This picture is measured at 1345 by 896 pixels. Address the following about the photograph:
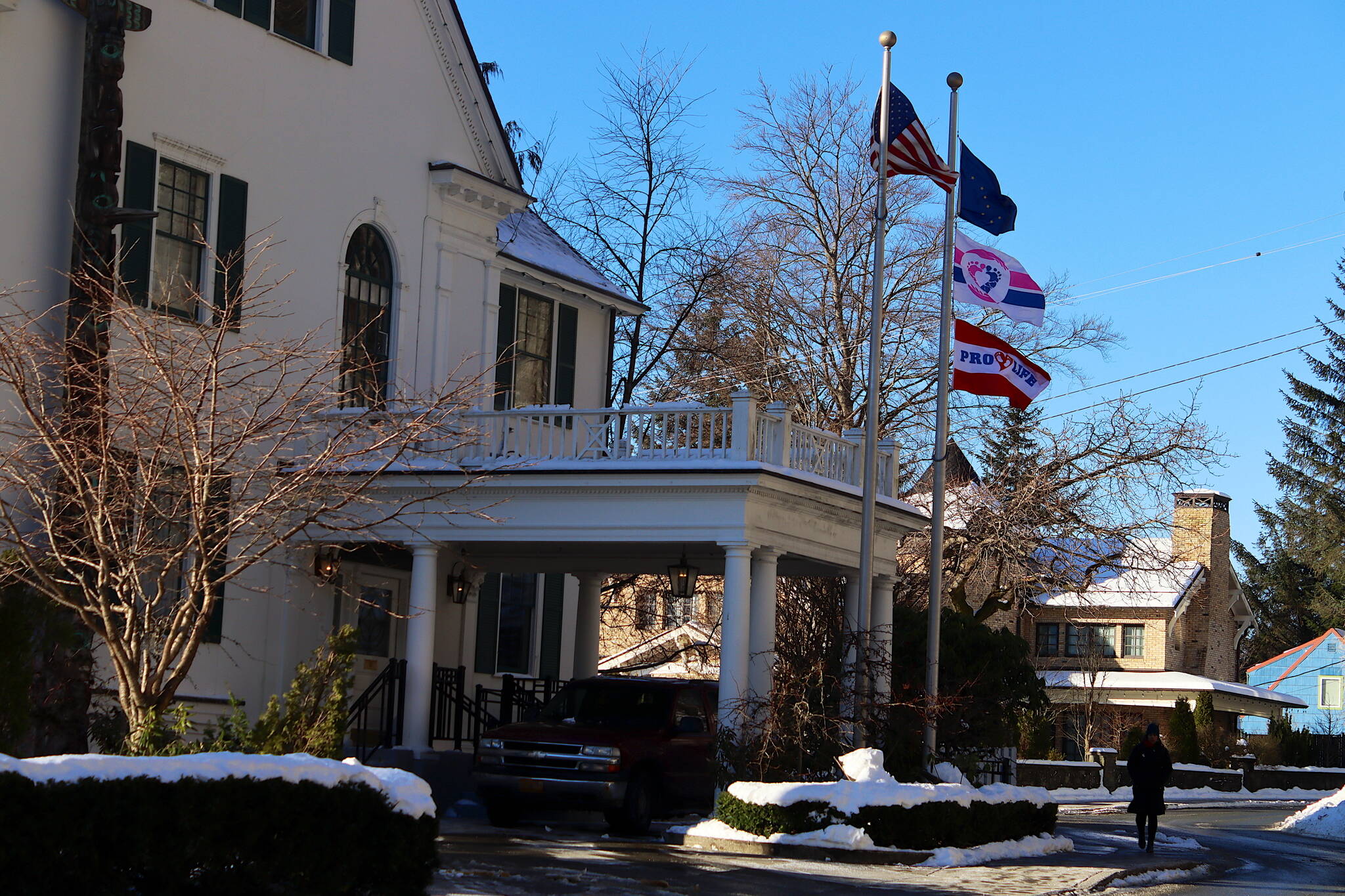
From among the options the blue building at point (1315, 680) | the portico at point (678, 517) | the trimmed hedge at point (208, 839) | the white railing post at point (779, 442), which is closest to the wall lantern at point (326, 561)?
the portico at point (678, 517)

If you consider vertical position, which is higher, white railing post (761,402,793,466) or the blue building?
white railing post (761,402,793,466)

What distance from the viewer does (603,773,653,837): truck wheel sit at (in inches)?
718

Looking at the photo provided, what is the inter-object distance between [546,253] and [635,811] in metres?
10.6

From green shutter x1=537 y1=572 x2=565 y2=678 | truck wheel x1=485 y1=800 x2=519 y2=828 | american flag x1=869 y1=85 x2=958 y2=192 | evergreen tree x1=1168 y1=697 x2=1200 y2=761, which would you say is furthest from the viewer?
evergreen tree x1=1168 y1=697 x2=1200 y2=761

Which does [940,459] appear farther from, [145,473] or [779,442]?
[145,473]

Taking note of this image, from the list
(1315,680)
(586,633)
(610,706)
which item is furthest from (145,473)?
(1315,680)

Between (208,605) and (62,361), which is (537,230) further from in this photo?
(208,605)

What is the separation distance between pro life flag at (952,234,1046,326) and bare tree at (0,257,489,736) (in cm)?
668

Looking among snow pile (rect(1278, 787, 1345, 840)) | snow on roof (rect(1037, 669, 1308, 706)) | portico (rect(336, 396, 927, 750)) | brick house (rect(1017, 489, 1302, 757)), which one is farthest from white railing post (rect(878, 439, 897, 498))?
snow on roof (rect(1037, 669, 1308, 706))

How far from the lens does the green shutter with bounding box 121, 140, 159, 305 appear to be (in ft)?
59.3

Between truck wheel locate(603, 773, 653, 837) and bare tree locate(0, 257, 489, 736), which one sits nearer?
bare tree locate(0, 257, 489, 736)

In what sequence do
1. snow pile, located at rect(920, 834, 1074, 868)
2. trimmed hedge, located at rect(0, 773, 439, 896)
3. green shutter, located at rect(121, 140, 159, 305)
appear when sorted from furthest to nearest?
1. green shutter, located at rect(121, 140, 159, 305)
2. snow pile, located at rect(920, 834, 1074, 868)
3. trimmed hedge, located at rect(0, 773, 439, 896)

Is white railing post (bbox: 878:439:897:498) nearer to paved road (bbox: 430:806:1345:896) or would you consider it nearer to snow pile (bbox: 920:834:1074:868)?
snow pile (bbox: 920:834:1074:868)

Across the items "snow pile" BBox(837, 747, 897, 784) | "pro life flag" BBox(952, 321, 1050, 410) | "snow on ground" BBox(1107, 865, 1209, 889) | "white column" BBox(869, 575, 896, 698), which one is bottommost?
"snow on ground" BBox(1107, 865, 1209, 889)
